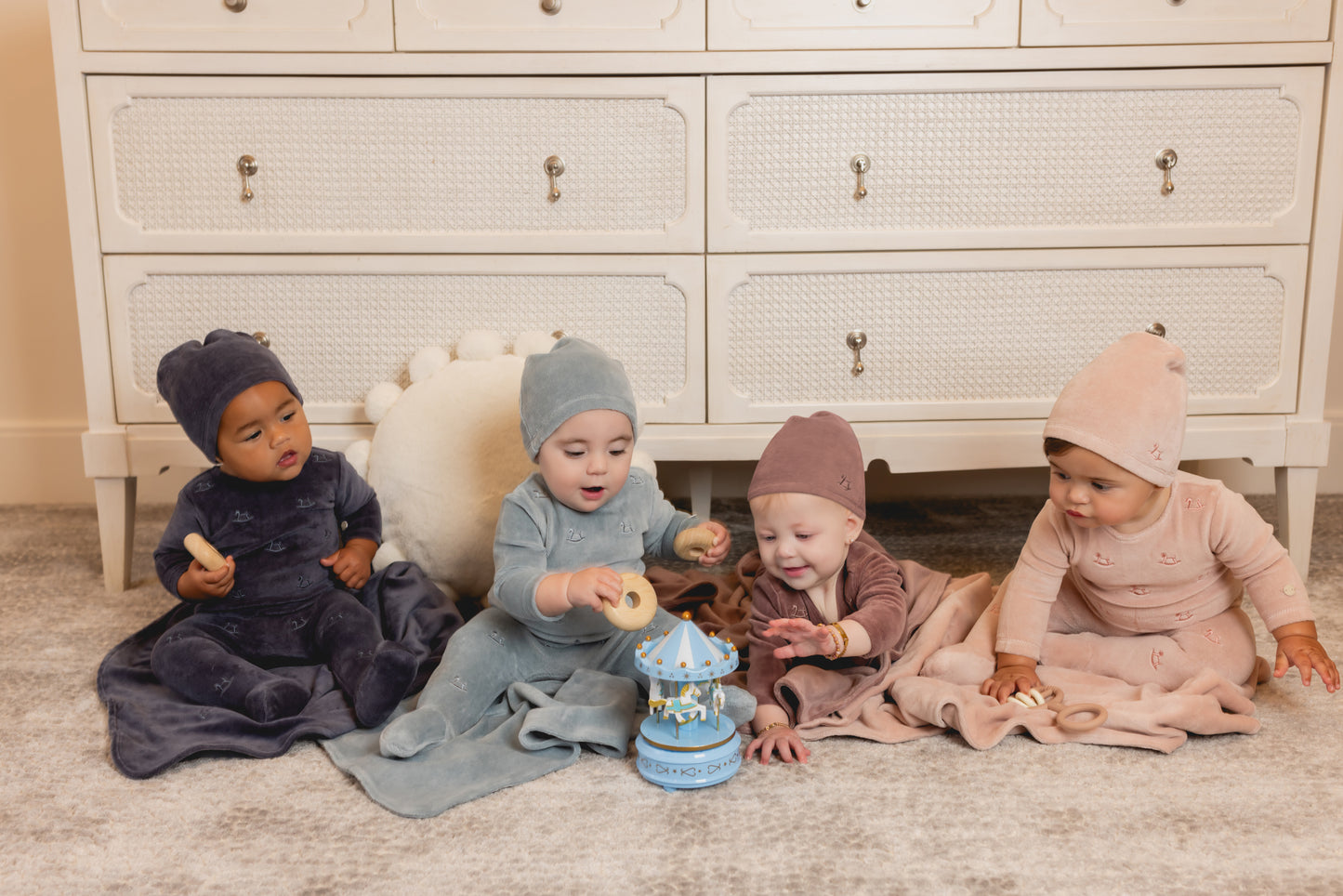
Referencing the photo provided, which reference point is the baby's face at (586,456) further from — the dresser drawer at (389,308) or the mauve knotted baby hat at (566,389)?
the dresser drawer at (389,308)

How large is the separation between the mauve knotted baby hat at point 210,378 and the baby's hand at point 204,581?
165 mm

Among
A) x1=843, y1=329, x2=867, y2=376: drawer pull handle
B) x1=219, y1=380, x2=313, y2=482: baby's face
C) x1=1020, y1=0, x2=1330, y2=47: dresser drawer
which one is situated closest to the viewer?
x1=219, y1=380, x2=313, y2=482: baby's face

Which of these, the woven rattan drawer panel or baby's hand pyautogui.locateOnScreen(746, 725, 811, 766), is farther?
the woven rattan drawer panel

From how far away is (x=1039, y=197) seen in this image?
1.82 meters

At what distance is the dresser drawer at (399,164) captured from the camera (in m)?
1.78

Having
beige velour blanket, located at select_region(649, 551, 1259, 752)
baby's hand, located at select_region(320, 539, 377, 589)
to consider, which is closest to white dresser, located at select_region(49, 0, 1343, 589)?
baby's hand, located at select_region(320, 539, 377, 589)

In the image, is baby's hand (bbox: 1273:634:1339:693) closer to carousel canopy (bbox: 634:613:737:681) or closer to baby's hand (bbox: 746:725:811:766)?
baby's hand (bbox: 746:725:811:766)

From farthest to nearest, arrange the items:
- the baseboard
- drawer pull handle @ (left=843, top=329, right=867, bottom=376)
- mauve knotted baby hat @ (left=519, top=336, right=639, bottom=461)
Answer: the baseboard
drawer pull handle @ (left=843, top=329, right=867, bottom=376)
mauve knotted baby hat @ (left=519, top=336, right=639, bottom=461)

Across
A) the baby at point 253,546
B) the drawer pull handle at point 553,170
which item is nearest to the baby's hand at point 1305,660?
the baby at point 253,546

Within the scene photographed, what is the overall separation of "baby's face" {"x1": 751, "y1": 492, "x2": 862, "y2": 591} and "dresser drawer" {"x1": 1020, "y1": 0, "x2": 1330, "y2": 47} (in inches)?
36.4

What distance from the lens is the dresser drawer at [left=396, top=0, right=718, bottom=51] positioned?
1.75 m

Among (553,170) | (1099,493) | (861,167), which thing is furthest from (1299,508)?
(553,170)

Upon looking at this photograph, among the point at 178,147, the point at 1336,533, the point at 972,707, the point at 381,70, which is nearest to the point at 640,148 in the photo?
the point at 381,70

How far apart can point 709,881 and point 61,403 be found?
224cm
